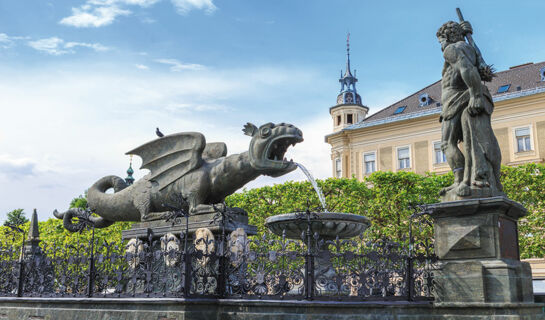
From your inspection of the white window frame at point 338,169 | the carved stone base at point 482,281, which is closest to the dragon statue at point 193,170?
the carved stone base at point 482,281

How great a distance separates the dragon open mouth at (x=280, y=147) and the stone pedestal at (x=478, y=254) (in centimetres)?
276

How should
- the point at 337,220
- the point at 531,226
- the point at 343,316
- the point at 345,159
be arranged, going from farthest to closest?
1. the point at 345,159
2. the point at 531,226
3. the point at 337,220
4. the point at 343,316

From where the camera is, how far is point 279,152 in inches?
387

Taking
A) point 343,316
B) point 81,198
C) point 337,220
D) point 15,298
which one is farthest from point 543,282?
point 81,198

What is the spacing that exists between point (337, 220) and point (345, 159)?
3293 centimetres

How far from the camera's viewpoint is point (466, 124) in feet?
26.7

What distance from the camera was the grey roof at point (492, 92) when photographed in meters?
35.4

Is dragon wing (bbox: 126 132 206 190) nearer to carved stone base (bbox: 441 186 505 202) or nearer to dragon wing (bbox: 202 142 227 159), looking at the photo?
dragon wing (bbox: 202 142 227 159)

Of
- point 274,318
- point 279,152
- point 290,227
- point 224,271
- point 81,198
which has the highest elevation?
point 81,198

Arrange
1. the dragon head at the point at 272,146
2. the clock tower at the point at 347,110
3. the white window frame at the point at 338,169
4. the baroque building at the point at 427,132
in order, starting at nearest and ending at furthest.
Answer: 1. the dragon head at the point at 272,146
2. the baroque building at the point at 427,132
3. the white window frame at the point at 338,169
4. the clock tower at the point at 347,110

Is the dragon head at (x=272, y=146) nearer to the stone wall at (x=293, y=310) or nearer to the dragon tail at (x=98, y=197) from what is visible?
the stone wall at (x=293, y=310)

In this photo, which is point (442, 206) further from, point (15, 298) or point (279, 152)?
point (15, 298)

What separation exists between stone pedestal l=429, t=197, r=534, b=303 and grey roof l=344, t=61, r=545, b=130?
2962cm

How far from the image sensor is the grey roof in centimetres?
3538
